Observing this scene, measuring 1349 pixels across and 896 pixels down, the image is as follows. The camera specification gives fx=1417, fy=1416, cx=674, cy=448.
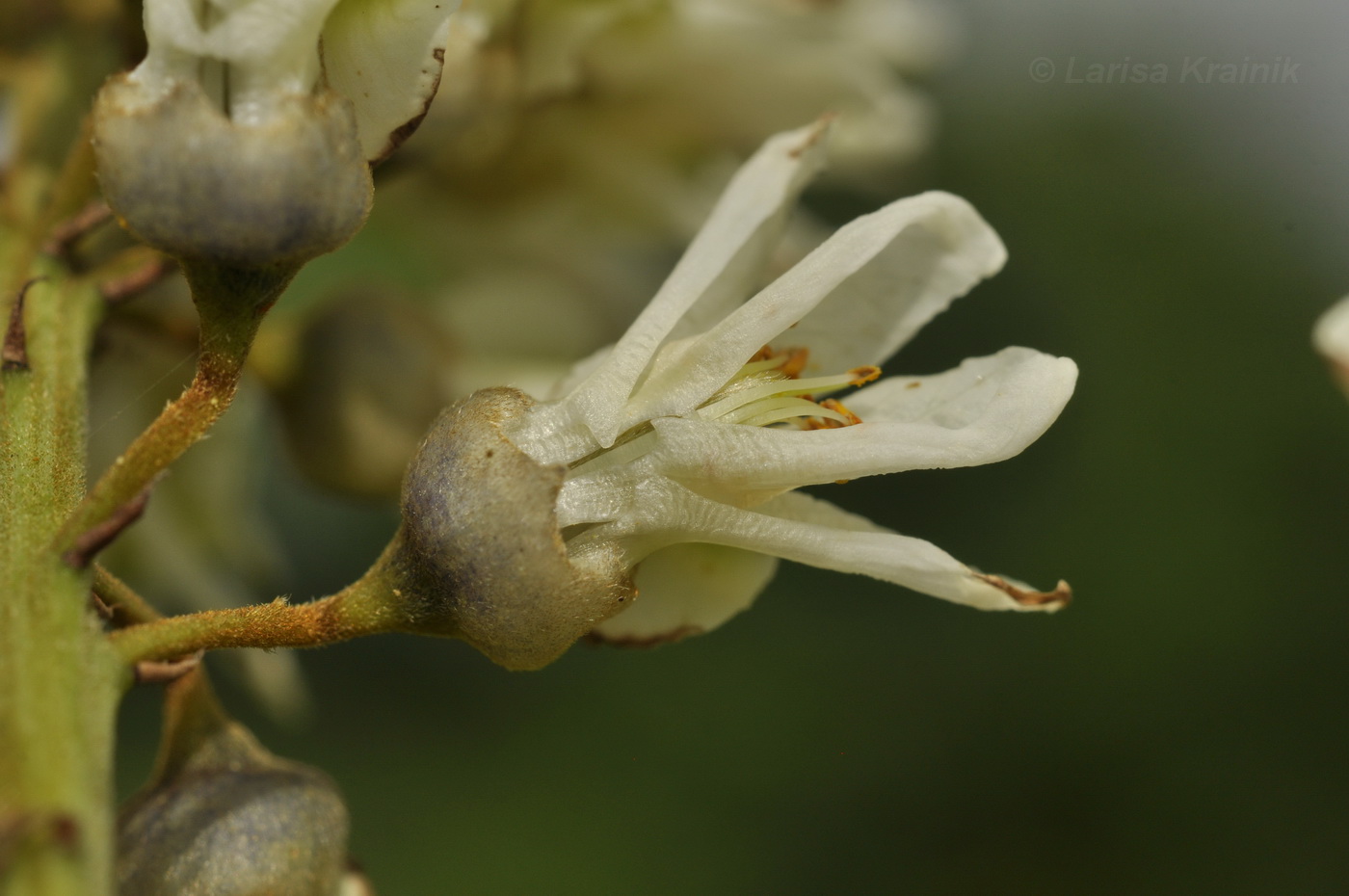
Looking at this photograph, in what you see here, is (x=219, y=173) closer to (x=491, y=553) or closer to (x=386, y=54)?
(x=386, y=54)

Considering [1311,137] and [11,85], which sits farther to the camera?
[1311,137]

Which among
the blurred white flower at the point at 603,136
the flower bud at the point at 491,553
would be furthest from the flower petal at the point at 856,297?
the blurred white flower at the point at 603,136

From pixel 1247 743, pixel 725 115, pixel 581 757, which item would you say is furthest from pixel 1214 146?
pixel 725 115

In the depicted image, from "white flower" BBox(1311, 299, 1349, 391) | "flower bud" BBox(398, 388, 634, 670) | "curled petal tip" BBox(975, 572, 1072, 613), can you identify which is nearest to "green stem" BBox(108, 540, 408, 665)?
"flower bud" BBox(398, 388, 634, 670)

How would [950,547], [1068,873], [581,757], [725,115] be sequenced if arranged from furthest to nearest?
1. [950,547]
2. [581,757]
3. [1068,873]
4. [725,115]

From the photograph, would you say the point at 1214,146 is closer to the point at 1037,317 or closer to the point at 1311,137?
the point at 1037,317

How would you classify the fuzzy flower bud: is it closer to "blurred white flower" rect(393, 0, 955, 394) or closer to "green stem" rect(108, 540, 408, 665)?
"green stem" rect(108, 540, 408, 665)

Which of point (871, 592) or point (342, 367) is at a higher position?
point (342, 367)

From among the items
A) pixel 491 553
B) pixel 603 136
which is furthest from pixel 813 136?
pixel 603 136
